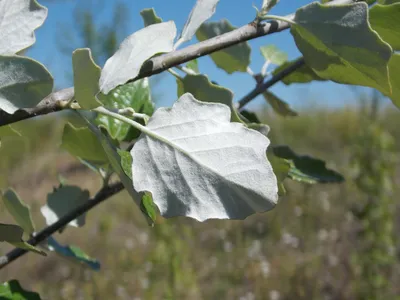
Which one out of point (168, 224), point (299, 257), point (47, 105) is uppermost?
point (47, 105)

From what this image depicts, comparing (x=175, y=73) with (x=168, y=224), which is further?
→ (x=168, y=224)

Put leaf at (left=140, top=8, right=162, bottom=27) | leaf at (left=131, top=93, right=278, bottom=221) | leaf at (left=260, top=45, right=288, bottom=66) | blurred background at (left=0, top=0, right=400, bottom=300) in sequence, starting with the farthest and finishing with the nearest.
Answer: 1. blurred background at (left=0, top=0, right=400, bottom=300)
2. leaf at (left=260, top=45, right=288, bottom=66)
3. leaf at (left=140, top=8, right=162, bottom=27)
4. leaf at (left=131, top=93, right=278, bottom=221)

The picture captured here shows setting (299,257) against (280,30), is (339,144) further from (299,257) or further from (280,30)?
(280,30)

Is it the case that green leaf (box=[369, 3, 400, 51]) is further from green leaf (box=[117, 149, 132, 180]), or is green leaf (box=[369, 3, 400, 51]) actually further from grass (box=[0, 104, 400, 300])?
grass (box=[0, 104, 400, 300])

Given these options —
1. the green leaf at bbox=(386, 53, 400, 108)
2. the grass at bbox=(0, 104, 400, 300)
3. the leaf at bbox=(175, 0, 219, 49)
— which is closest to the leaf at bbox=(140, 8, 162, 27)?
the leaf at bbox=(175, 0, 219, 49)

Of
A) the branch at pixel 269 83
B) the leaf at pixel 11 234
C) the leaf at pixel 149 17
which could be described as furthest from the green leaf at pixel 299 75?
the leaf at pixel 11 234

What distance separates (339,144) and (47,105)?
4.96 meters

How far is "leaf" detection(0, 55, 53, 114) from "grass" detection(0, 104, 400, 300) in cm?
128

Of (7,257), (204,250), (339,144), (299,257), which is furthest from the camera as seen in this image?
(339,144)

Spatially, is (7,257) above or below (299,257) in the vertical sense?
above

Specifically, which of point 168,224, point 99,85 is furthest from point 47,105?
point 168,224

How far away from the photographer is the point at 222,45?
242 mm

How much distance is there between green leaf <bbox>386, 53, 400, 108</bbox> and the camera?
23cm

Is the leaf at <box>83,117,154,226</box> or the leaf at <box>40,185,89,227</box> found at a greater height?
the leaf at <box>83,117,154,226</box>
